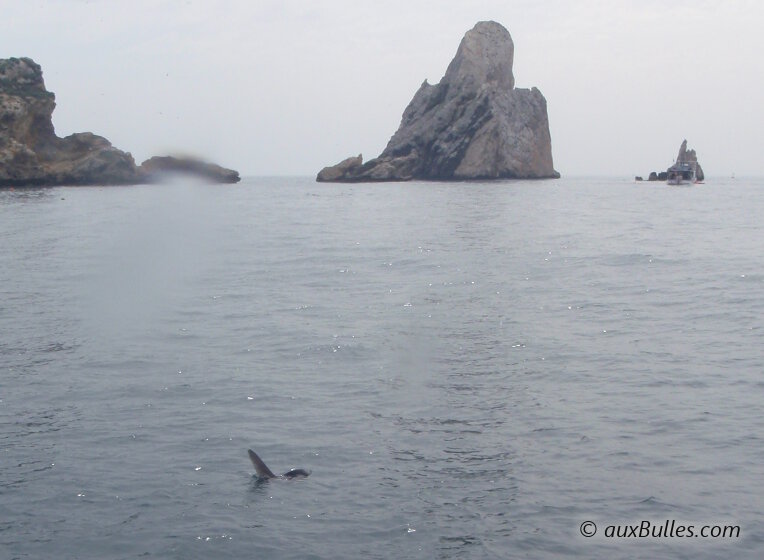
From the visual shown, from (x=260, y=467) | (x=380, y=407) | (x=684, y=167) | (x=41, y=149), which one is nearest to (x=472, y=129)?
(x=684, y=167)

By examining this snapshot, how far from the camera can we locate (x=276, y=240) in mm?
43062

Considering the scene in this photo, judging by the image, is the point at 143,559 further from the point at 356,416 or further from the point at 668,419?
the point at 668,419

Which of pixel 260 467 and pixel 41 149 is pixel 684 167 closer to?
pixel 41 149

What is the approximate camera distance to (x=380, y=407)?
14.5 metres

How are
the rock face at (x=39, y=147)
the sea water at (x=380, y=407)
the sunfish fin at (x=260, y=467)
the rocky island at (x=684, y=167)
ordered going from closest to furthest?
1. the sea water at (x=380, y=407)
2. the sunfish fin at (x=260, y=467)
3. the rock face at (x=39, y=147)
4. the rocky island at (x=684, y=167)

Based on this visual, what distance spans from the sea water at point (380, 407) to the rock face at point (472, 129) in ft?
370

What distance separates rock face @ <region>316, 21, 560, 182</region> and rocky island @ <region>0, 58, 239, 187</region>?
4250 centimetres

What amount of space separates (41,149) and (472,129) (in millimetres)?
66767

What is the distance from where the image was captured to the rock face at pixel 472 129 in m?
144

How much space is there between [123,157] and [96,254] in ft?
275

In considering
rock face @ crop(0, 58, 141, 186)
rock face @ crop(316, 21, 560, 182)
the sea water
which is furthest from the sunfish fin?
rock face @ crop(316, 21, 560, 182)

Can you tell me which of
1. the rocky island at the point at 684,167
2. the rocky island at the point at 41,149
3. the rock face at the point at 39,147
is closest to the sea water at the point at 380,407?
the rocky island at the point at 41,149

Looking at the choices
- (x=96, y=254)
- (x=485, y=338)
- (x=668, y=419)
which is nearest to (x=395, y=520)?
(x=668, y=419)

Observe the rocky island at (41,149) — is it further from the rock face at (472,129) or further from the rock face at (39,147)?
the rock face at (472,129)
